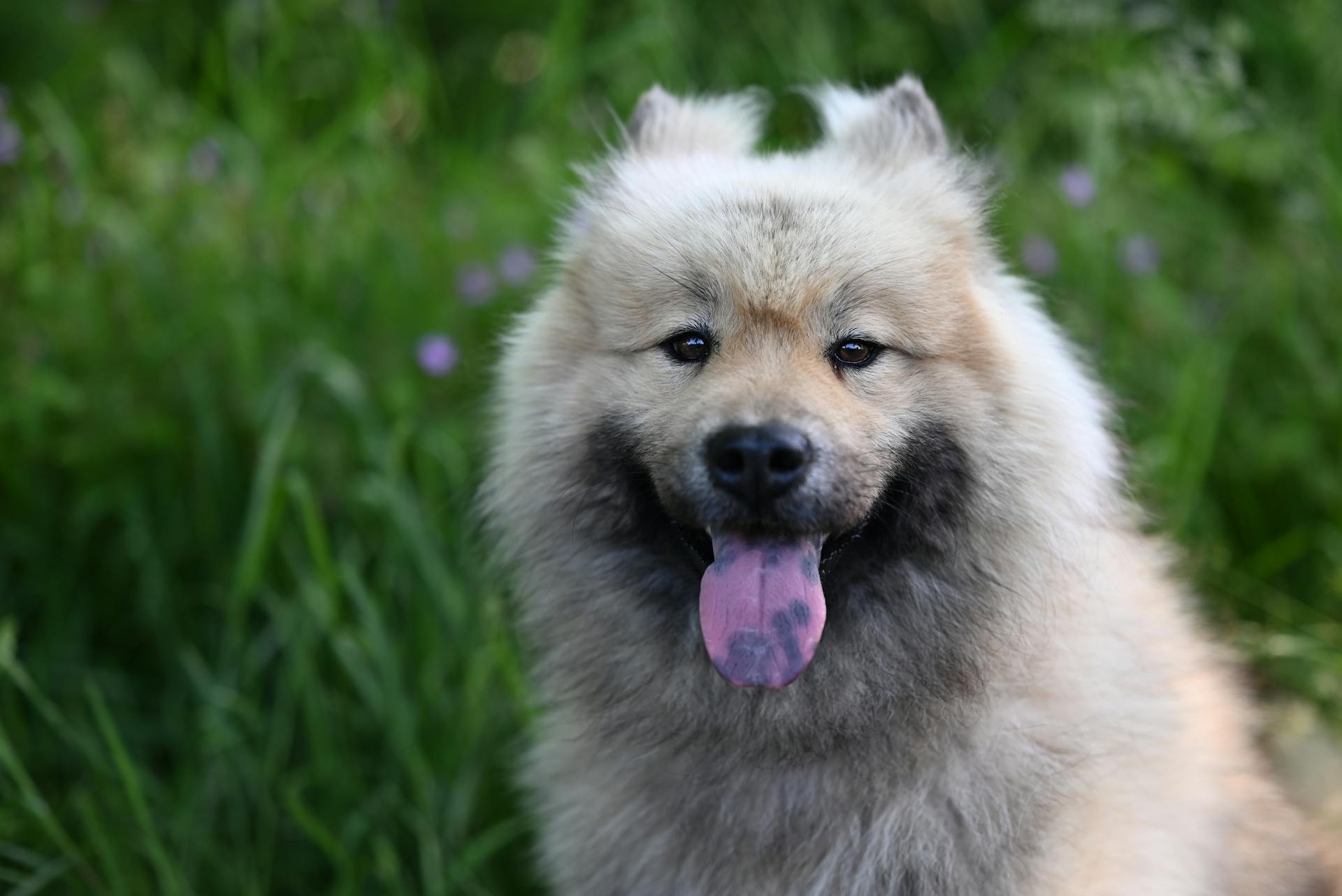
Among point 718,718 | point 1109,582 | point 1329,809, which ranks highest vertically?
point 1109,582

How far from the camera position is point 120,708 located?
364 cm

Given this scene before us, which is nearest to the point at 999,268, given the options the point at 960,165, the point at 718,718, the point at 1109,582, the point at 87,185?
the point at 960,165

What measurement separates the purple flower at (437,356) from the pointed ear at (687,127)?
3.36ft

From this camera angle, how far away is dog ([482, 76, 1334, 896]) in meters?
2.30

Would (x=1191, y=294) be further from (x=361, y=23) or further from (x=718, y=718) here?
(x=361, y=23)

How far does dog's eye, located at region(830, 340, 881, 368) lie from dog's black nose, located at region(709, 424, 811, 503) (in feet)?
0.89

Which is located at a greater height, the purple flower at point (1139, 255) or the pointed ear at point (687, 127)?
the pointed ear at point (687, 127)

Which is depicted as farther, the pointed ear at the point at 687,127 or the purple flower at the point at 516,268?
the purple flower at the point at 516,268

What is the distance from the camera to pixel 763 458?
7.04ft

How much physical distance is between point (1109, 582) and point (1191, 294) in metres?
2.35

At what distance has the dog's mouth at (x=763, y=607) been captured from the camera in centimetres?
229

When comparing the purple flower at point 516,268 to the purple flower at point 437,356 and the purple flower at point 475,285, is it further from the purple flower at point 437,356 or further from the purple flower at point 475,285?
the purple flower at point 437,356

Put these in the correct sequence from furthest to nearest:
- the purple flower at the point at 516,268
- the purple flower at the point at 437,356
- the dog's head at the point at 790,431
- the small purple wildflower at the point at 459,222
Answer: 1. the small purple wildflower at the point at 459,222
2. the purple flower at the point at 516,268
3. the purple flower at the point at 437,356
4. the dog's head at the point at 790,431

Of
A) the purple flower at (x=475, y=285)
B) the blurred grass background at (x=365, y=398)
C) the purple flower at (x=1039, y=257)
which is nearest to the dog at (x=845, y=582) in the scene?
the blurred grass background at (x=365, y=398)
